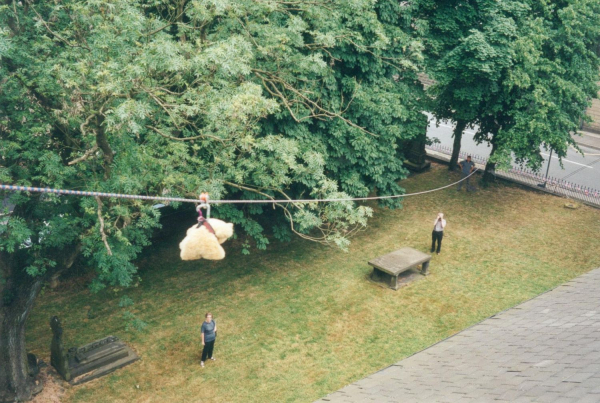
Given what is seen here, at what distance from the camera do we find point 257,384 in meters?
15.1

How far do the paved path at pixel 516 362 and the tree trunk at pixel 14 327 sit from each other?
7.52 meters

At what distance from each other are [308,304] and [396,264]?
347cm

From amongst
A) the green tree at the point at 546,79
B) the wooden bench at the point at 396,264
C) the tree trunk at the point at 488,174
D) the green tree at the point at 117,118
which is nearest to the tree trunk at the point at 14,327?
the green tree at the point at 117,118

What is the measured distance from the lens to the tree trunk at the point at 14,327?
13.6m

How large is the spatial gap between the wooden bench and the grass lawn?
42 centimetres

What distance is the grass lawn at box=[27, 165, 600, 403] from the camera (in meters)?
15.3

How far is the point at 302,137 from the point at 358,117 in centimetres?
266

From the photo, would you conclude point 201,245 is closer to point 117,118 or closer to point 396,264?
point 117,118

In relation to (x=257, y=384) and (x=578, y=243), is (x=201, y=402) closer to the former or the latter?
(x=257, y=384)

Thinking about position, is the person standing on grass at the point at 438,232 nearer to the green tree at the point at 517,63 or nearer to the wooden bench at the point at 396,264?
the wooden bench at the point at 396,264

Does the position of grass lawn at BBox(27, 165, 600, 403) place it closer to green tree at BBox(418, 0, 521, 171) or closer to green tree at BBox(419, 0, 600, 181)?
green tree at BBox(419, 0, 600, 181)

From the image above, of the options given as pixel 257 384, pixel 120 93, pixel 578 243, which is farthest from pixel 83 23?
pixel 578 243

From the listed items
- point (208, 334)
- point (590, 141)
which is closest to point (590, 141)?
point (590, 141)

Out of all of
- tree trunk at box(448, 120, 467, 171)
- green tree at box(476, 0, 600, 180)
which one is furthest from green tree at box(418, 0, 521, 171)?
tree trunk at box(448, 120, 467, 171)
